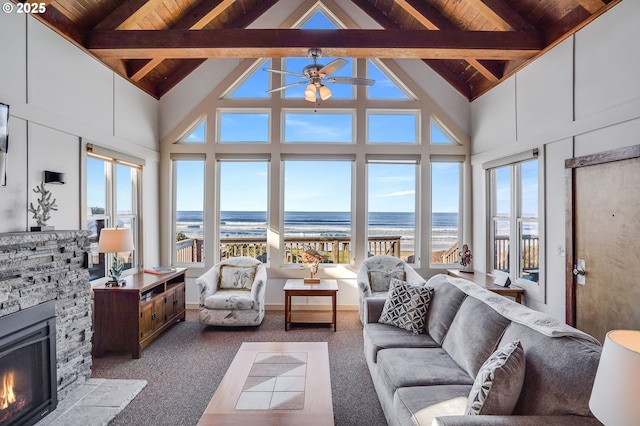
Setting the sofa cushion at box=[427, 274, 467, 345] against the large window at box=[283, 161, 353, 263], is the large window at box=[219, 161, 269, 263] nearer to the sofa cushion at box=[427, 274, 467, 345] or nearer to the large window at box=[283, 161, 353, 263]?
the large window at box=[283, 161, 353, 263]

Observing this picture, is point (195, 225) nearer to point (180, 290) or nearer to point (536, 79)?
point (180, 290)

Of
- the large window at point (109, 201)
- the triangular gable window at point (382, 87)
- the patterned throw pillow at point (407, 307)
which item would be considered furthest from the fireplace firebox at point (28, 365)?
the triangular gable window at point (382, 87)

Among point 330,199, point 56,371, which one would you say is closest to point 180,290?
point 56,371

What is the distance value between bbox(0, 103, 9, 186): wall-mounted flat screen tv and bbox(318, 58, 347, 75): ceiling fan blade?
279 centimetres

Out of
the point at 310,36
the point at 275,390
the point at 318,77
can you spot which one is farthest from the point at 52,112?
the point at 275,390

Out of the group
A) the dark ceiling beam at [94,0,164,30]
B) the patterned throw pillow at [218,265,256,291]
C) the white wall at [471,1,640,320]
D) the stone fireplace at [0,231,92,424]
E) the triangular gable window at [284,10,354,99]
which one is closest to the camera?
the stone fireplace at [0,231,92,424]

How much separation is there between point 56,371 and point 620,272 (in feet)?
15.8

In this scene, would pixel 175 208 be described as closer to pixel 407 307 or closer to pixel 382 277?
pixel 382 277

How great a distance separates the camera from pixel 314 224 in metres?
5.79

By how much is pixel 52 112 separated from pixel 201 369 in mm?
2958

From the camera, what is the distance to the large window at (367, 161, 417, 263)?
18.6 feet

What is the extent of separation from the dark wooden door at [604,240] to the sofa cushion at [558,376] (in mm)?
1579

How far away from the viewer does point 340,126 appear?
569 centimetres

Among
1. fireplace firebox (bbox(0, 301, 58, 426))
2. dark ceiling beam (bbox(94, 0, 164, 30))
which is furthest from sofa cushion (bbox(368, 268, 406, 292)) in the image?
dark ceiling beam (bbox(94, 0, 164, 30))
